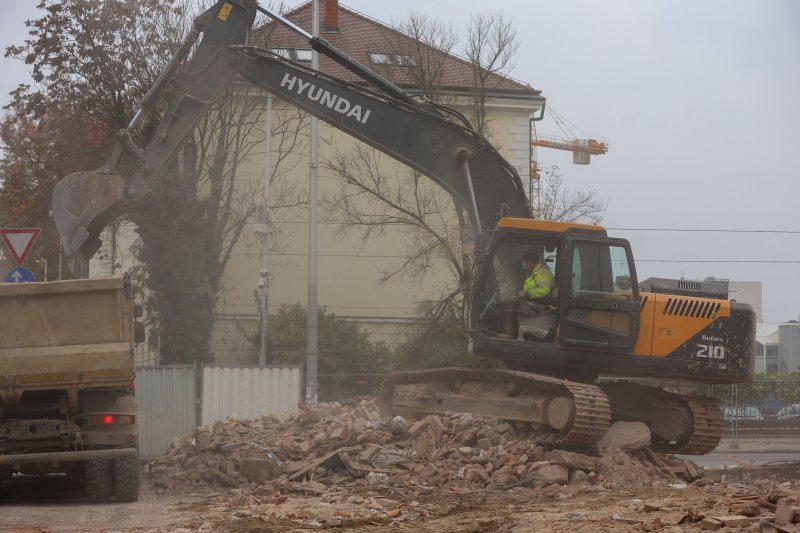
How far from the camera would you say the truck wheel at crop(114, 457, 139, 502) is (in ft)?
39.1

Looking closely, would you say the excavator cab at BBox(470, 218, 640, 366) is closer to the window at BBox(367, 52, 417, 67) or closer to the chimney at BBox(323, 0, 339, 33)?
the window at BBox(367, 52, 417, 67)

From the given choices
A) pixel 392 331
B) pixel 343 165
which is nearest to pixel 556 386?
pixel 343 165

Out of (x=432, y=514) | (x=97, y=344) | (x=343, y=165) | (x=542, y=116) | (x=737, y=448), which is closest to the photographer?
(x=432, y=514)

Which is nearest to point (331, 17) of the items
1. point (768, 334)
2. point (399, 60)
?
point (399, 60)

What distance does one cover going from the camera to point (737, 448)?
2770cm

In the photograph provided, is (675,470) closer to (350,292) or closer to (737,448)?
(737,448)

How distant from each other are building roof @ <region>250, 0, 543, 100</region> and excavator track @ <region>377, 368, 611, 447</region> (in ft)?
33.9

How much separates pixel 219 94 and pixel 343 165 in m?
16.8

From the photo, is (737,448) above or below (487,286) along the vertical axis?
below

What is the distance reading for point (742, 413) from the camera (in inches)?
1186

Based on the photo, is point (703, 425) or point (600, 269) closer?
point (600, 269)

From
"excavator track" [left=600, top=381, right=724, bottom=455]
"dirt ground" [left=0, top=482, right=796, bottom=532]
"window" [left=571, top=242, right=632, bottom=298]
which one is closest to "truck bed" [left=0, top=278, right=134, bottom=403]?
"dirt ground" [left=0, top=482, right=796, bottom=532]

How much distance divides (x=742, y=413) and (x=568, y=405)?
1936 centimetres

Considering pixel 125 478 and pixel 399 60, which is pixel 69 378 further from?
pixel 399 60
